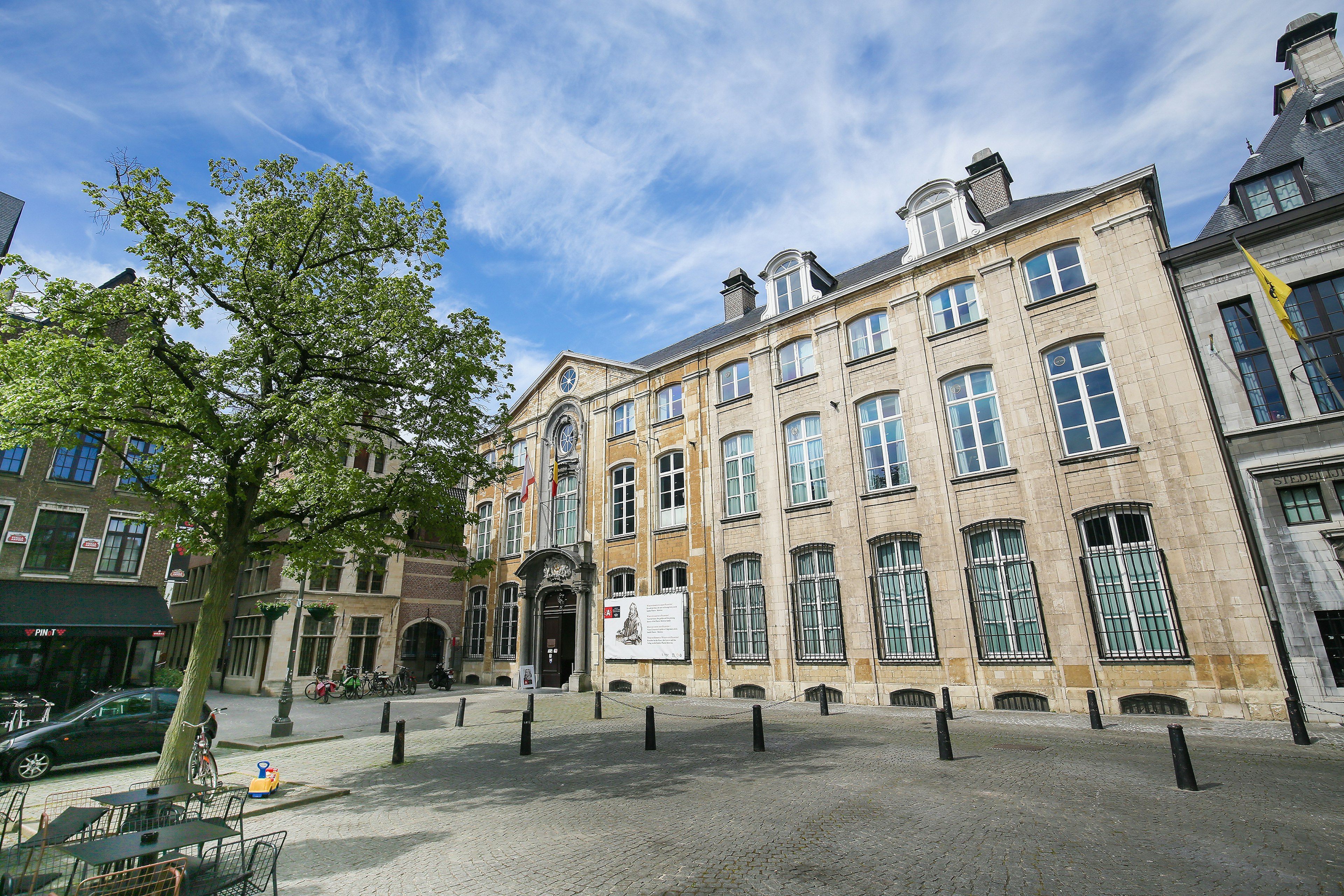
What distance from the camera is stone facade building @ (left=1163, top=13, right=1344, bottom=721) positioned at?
11.8m

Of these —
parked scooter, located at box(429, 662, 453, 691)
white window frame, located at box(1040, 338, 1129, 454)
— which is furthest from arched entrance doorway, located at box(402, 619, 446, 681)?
white window frame, located at box(1040, 338, 1129, 454)

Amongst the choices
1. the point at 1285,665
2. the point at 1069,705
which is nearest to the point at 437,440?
the point at 1069,705

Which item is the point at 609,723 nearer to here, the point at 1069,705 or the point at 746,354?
the point at 1069,705

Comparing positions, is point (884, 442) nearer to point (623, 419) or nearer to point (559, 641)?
point (623, 419)

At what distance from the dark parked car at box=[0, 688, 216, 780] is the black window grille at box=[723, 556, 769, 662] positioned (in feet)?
45.0

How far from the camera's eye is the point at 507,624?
28.3m

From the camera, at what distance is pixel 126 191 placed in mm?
9266

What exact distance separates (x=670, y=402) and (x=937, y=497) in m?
11.1

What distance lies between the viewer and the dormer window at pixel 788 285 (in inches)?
852

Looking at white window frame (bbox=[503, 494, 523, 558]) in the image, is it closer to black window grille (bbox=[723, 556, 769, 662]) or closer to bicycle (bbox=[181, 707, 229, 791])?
black window grille (bbox=[723, 556, 769, 662])

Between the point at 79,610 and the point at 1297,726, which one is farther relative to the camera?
the point at 79,610

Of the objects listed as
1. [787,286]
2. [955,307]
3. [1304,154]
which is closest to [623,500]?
[787,286]

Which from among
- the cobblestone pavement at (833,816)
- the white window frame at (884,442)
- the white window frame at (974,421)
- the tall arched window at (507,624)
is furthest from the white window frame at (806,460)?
the tall arched window at (507,624)

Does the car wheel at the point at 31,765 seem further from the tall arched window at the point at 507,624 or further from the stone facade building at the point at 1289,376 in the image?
the stone facade building at the point at 1289,376
